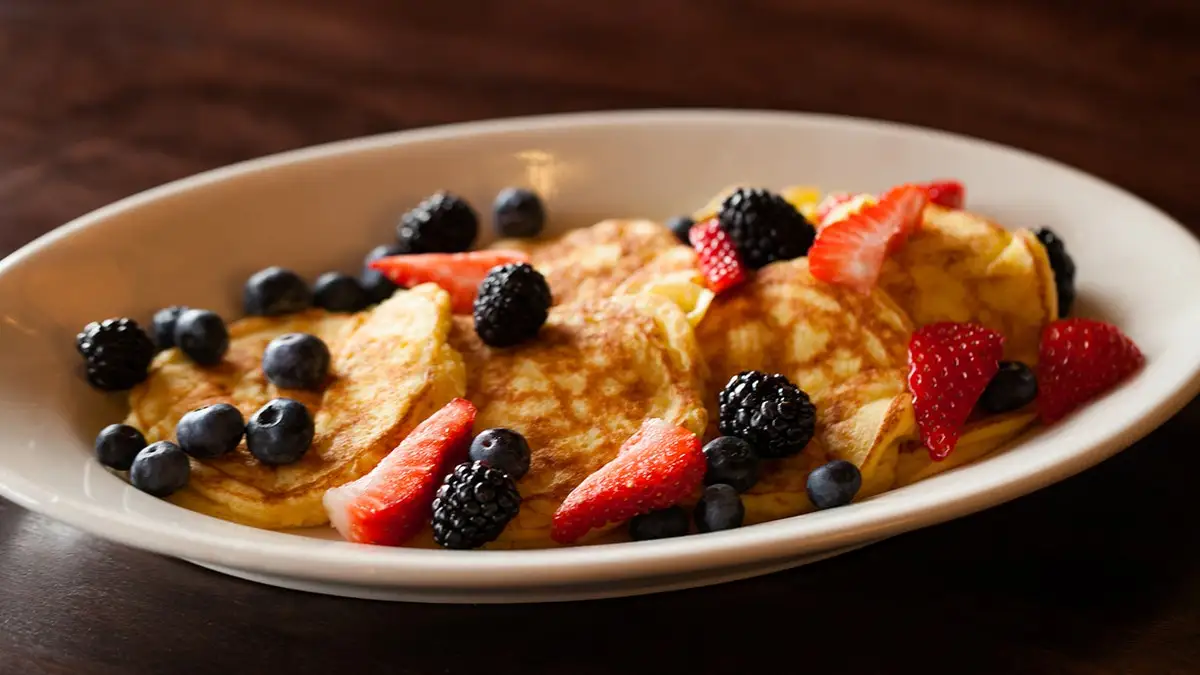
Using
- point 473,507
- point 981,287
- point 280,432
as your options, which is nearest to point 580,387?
point 473,507

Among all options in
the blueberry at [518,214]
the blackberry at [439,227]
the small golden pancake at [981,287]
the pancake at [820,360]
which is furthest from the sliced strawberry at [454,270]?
the small golden pancake at [981,287]

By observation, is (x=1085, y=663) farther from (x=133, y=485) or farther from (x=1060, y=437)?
(x=133, y=485)

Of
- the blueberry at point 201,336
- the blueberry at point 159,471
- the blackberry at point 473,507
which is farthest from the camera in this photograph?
the blueberry at point 201,336

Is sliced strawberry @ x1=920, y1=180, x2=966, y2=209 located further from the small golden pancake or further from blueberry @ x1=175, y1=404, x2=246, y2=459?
blueberry @ x1=175, y1=404, x2=246, y2=459

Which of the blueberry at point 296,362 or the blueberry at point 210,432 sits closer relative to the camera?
the blueberry at point 210,432

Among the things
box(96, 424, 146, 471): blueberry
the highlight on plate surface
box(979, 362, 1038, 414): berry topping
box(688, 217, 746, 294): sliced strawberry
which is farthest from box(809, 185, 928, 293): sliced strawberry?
box(96, 424, 146, 471): blueberry

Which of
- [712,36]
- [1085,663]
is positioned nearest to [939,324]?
[1085,663]

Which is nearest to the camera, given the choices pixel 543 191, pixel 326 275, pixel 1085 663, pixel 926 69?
pixel 1085 663

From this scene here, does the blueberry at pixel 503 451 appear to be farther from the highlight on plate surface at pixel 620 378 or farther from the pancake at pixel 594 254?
the pancake at pixel 594 254
